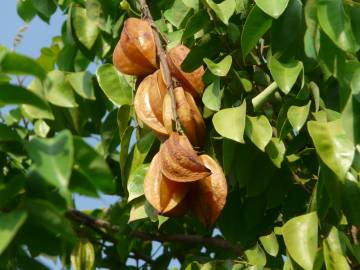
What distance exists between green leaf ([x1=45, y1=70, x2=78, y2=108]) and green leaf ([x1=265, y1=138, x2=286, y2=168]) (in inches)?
20.5

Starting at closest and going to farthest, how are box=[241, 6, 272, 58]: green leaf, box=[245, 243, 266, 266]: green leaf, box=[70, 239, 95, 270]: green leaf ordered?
1. box=[241, 6, 272, 58]: green leaf
2. box=[245, 243, 266, 266]: green leaf
3. box=[70, 239, 95, 270]: green leaf

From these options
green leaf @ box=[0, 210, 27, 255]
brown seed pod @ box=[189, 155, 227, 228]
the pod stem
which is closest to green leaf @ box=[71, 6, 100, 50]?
the pod stem

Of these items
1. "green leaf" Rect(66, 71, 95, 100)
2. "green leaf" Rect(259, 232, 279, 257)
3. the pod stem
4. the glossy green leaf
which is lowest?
"green leaf" Rect(259, 232, 279, 257)

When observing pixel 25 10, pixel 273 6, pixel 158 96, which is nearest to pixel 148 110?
pixel 158 96

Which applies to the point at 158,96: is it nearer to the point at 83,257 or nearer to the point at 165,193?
the point at 165,193

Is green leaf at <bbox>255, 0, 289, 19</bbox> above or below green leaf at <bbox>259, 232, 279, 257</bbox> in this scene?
above

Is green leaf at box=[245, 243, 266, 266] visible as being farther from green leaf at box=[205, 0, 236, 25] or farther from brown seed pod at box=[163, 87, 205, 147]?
green leaf at box=[205, 0, 236, 25]

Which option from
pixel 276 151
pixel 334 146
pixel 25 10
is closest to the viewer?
pixel 334 146

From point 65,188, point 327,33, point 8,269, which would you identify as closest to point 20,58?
point 65,188

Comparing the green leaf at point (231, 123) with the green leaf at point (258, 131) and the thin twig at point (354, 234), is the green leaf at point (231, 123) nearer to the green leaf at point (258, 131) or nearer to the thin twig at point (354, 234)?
the green leaf at point (258, 131)

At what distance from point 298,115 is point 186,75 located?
301 millimetres

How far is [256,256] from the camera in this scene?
182 centimetres

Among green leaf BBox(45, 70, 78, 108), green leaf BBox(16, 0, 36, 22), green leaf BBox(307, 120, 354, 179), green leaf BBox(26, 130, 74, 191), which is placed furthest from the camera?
green leaf BBox(16, 0, 36, 22)

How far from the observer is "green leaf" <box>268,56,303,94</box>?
1.70m
